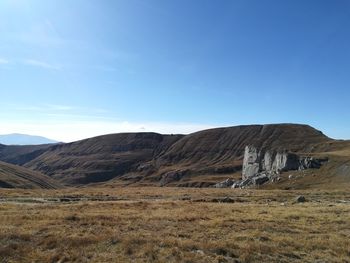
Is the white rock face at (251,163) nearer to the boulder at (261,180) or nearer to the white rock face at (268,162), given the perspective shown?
the white rock face at (268,162)

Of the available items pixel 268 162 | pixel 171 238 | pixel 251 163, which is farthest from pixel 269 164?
pixel 171 238

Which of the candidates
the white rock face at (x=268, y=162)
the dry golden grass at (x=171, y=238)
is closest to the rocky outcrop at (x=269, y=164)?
the white rock face at (x=268, y=162)

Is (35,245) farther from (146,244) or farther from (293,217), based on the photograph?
(293,217)

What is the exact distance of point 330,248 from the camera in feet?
59.0

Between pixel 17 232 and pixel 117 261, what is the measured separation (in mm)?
7351

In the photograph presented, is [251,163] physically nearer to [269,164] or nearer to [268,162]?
[268,162]

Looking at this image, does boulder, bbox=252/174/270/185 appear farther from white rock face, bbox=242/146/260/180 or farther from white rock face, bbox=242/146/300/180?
white rock face, bbox=242/146/260/180

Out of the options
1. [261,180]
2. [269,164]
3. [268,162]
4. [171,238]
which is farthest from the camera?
[268,162]

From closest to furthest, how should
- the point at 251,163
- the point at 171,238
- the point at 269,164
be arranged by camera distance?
1. the point at 171,238
2. the point at 269,164
3. the point at 251,163

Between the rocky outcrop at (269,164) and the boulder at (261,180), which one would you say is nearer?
the rocky outcrop at (269,164)

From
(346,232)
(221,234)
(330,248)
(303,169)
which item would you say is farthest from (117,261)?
(303,169)

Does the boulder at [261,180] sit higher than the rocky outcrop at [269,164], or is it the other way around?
the rocky outcrop at [269,164]

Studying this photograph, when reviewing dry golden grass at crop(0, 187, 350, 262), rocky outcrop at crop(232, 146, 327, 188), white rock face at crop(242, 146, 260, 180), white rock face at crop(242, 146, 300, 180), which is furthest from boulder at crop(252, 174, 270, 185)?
dry golden grass at crop(0, 187, 350, 262)

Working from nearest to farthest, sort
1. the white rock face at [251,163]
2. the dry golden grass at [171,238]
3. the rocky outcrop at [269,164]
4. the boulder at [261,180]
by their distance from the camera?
the dry golden grass at [171,238], the rocky outcrop at [269,164], the boulder at [261,180], the white rock face at [251,163]
